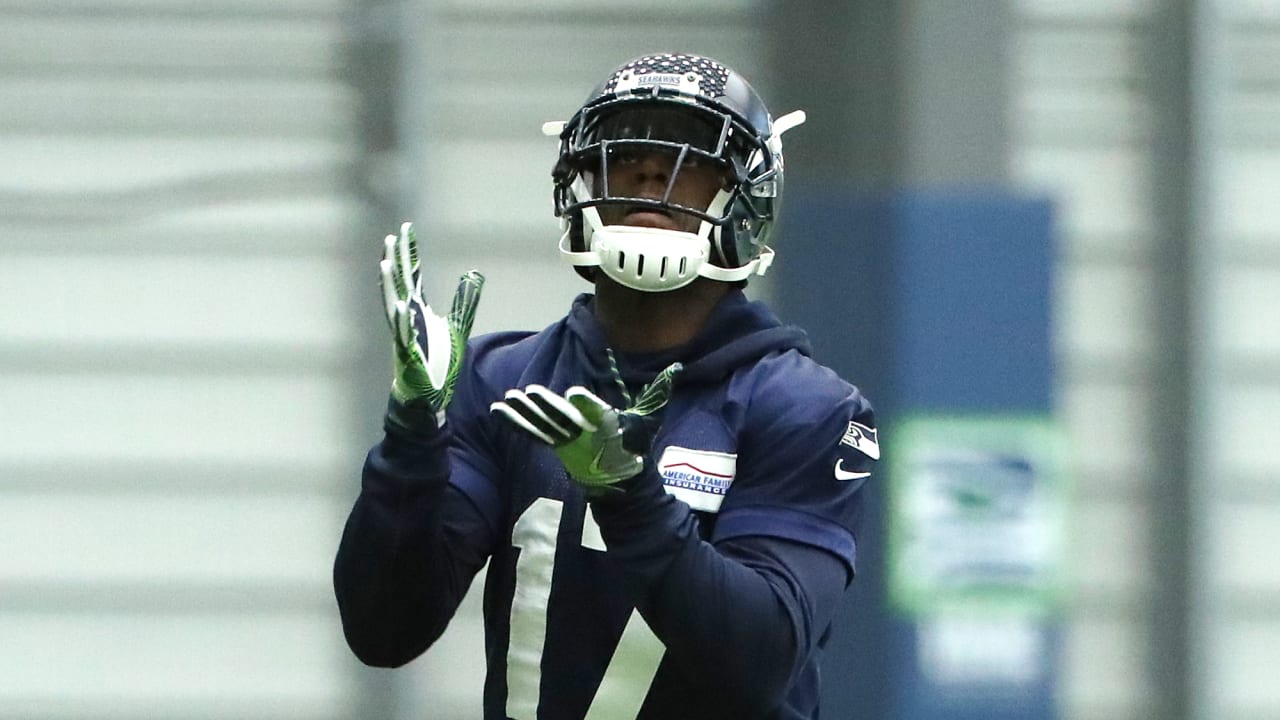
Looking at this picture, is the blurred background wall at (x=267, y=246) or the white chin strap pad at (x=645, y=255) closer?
the white chin strap pad at (x=645, y=255)

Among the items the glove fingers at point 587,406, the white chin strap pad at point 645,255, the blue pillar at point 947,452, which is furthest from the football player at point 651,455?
the blue pillar at point 947,452

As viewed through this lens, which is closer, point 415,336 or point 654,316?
point 415,336

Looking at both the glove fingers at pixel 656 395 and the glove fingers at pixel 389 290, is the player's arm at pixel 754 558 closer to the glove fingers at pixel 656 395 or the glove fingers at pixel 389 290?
the glove fingers at pixel 656 395

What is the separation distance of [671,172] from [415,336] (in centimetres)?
38

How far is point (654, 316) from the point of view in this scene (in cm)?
241

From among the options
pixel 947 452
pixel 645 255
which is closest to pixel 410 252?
pixel 645 255

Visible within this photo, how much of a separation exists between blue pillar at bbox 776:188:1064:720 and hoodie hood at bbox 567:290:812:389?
2508 millimetres

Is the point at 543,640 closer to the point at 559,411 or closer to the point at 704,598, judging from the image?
the point at 704,598

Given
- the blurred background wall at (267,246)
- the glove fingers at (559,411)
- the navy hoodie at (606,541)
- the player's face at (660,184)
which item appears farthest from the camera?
the blurred background wall at (267,246)

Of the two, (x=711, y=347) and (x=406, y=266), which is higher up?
(x=406, y=266)

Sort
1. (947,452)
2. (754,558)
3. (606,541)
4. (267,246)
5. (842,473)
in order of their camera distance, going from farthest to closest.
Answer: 1. (267,246)
2. (947,452)
3. (842,473)
4. (754,558)
5. (606,541)

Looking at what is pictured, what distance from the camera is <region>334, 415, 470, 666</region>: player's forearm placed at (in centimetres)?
223

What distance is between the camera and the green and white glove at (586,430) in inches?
79.2

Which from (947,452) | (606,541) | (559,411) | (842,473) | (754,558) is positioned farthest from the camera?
(947,452)
